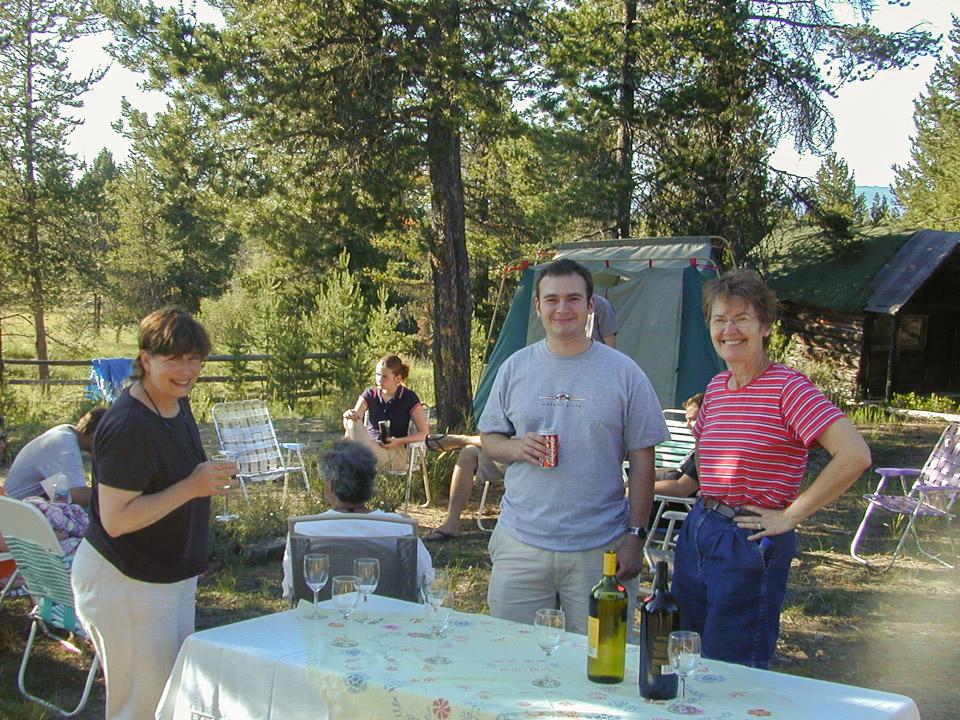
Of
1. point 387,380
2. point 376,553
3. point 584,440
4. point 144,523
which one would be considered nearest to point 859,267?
point 387,380

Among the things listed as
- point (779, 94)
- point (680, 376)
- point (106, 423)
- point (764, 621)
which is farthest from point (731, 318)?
point (779, 94)

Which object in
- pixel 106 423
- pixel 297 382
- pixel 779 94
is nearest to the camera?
pixel 106 423

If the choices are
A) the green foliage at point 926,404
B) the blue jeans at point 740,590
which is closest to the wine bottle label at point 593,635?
the blue jeans at point 740,590

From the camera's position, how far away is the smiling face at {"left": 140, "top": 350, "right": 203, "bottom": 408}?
8.38 ft

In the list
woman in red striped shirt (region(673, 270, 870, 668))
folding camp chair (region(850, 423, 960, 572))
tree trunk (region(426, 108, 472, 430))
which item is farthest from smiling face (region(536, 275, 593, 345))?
tree trunk (region(426, 108, 472, 430))

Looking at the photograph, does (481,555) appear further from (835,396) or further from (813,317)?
(813,317)

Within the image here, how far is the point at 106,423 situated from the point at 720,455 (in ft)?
5.69

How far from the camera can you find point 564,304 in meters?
2.74

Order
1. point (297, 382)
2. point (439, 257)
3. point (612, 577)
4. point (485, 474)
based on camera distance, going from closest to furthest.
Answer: point (612, 577) → point (485, 474) → point (439, 257) → point (297, 382)

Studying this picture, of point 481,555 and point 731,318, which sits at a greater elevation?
point 731,318

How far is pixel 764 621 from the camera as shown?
2.41 metres

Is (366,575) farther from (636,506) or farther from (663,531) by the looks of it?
(663,531)

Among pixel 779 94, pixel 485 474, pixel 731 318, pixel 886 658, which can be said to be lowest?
pixel 886 658

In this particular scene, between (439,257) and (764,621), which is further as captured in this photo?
(439,257)
